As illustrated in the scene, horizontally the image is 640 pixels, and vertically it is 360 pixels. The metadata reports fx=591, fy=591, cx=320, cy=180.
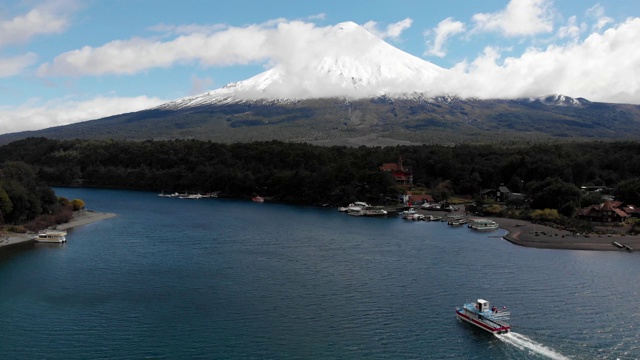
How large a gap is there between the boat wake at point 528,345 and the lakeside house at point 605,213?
1834 cm

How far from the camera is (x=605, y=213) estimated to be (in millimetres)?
29859

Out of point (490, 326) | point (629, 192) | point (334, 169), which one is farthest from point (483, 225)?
point (490, 326)

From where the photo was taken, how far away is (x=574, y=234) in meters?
26.9

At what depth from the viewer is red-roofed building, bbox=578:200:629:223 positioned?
29.7m

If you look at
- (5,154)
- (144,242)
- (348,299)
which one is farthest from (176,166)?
(348,299)

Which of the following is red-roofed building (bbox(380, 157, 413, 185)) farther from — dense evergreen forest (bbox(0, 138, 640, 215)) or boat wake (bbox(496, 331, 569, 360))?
boat wake (bbox(496, 331, 569, 360))

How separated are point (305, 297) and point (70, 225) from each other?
1844cm

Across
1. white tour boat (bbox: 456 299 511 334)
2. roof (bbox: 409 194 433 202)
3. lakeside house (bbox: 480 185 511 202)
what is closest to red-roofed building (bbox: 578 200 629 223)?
lakeside house (bbox: 480 185 511 202)

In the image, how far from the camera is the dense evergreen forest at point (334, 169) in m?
40.1

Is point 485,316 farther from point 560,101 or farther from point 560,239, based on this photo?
point 560,101

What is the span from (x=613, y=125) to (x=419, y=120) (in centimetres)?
3122

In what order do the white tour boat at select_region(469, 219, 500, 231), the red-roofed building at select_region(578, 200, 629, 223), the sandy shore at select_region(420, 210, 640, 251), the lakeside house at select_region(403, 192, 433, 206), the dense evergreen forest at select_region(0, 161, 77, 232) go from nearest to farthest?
1. the sandy shore at select_region(420, 210, 640, 251)
2. the dense evergreen forest at select_region(0, 161, 77, 232)
3. the red-roofed building at select_region(578, 200, 629, 223)
4. the white tour boat at select_region(469, 219, 500, 231)
5. the lakeside house at select_region(403, 192, 433, 206)

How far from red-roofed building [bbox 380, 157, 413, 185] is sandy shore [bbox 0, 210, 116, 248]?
2056 cm

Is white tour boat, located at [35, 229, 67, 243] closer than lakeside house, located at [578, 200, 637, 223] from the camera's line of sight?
Yes
